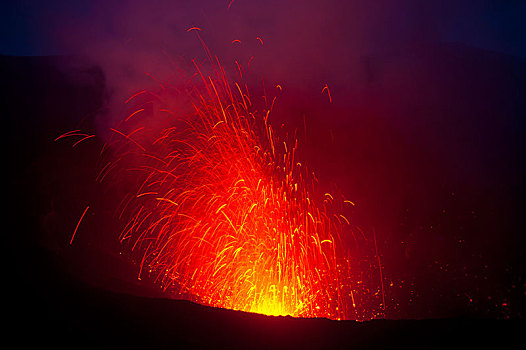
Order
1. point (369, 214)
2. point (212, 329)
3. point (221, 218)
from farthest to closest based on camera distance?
point (369, 214), point (221, 218), point (212, 329)

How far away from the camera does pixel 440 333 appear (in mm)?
2660

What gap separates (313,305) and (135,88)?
303 inches

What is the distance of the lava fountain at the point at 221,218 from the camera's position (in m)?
6.74

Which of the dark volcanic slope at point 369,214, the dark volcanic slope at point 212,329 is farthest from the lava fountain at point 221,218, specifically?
the dark volcanic slope at point 212,329

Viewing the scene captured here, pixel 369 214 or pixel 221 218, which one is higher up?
pixel 369 214

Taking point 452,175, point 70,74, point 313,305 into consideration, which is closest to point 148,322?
point 313,305

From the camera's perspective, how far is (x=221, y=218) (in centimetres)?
820

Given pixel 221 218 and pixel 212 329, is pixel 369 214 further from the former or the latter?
pixel 212 329

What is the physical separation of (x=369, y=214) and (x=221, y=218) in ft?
13.3

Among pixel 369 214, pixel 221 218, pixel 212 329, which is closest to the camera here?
pixel 212 329

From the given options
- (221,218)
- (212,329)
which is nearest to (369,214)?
(221,218)

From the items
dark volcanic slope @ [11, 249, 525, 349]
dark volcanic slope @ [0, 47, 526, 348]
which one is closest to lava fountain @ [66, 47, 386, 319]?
dark volcanic slope @ [0, 47, 526, 348]

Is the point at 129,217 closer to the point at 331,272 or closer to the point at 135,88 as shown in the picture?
the point at 135,88

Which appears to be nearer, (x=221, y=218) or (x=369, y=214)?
(x=221, y=218)
